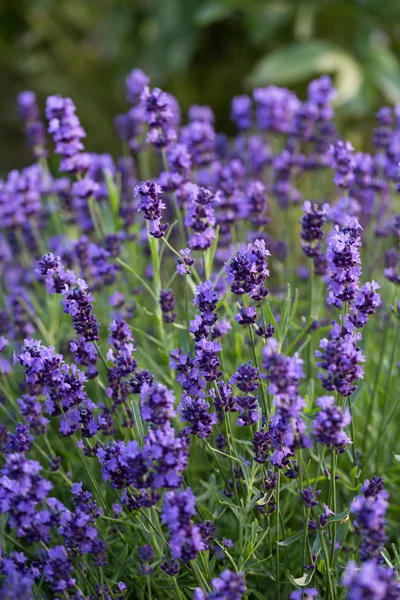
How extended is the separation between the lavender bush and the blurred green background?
2538 mm

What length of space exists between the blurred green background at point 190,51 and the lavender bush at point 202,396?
8.33ft

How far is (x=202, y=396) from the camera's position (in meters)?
1.74

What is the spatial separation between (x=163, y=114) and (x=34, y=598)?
153cm

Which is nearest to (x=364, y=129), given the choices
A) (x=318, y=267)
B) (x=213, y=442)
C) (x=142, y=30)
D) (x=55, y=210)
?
(x=142, y=30)

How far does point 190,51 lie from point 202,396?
5483 mm

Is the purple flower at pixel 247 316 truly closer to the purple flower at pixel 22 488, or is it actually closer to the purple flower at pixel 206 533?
the purple flower at pixel 206 533

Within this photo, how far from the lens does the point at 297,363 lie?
4.80ft

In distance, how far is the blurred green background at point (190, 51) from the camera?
579 centimetres

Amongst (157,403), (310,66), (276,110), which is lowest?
(157,403)

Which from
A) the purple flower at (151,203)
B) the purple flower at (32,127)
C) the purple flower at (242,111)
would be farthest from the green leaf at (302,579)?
the purple flower at (242,111)

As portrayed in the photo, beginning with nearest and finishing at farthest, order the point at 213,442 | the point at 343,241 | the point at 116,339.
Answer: the point at 343,241 → the point at 116,339 → the point at 213,442

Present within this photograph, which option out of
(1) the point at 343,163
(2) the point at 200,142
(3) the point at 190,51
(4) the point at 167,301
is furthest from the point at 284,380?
(3) the point at 190,51

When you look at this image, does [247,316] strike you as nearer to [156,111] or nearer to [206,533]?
[206,533]

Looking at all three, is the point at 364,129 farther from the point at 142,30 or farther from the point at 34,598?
the point at 34,598
